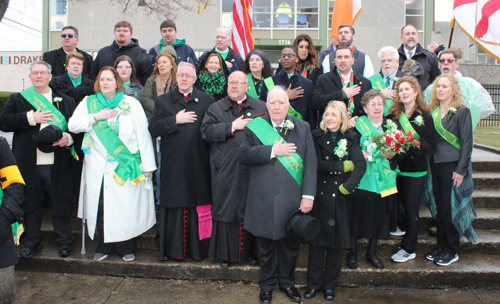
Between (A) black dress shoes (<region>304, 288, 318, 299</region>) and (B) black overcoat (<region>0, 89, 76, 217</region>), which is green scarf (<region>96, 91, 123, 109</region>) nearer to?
(B) black overcoat (<region>0, 89, 76, 217</region>)

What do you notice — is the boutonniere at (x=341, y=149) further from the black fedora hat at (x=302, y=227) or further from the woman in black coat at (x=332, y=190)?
the black fedora hat at (x=302, y=227)

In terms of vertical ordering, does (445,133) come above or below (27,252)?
above

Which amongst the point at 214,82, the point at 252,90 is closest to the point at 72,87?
the point at 214,82

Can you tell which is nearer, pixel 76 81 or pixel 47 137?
pixel 47 137

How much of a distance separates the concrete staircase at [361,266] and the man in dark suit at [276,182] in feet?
1.69

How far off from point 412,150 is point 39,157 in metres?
4.17

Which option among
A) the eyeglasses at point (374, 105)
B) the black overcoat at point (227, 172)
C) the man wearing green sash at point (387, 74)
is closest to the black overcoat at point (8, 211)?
the black overcoat at point (227, 172)

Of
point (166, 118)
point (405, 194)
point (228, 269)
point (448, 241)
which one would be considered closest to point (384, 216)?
point (405, 194)

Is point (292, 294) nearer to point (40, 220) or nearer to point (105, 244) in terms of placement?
point (105, 244)

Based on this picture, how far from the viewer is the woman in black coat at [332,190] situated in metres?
3.84

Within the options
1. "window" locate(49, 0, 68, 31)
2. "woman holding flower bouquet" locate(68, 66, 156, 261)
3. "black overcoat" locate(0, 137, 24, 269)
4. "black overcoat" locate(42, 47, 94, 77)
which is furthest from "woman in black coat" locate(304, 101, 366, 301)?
"window" locate(49, 0, 68, 31)

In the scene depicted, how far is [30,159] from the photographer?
4.53 m

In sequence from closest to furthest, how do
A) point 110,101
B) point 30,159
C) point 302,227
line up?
point 302,227, point 110,101, point 30,159

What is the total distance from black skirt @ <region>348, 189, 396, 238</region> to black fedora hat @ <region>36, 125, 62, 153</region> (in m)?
3.27
